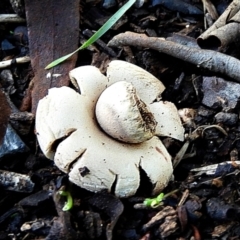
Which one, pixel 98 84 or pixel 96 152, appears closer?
pixel 96 152

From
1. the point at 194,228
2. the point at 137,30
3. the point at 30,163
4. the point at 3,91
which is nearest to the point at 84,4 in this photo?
the point at 137,30

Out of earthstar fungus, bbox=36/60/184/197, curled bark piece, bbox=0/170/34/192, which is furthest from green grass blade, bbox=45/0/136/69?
curled bark piece, bbox=0/170/34/192

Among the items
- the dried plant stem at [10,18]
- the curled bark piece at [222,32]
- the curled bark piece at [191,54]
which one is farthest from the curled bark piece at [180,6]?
the dried plant stem at [10,18]

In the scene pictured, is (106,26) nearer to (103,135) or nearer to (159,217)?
(103,135)

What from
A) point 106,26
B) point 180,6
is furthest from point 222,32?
point 106,26

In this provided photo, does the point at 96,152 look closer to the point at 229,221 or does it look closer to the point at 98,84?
the point at 98,84

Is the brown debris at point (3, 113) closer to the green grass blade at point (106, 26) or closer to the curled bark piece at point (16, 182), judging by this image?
the curled bark piece at point (16, 182)
